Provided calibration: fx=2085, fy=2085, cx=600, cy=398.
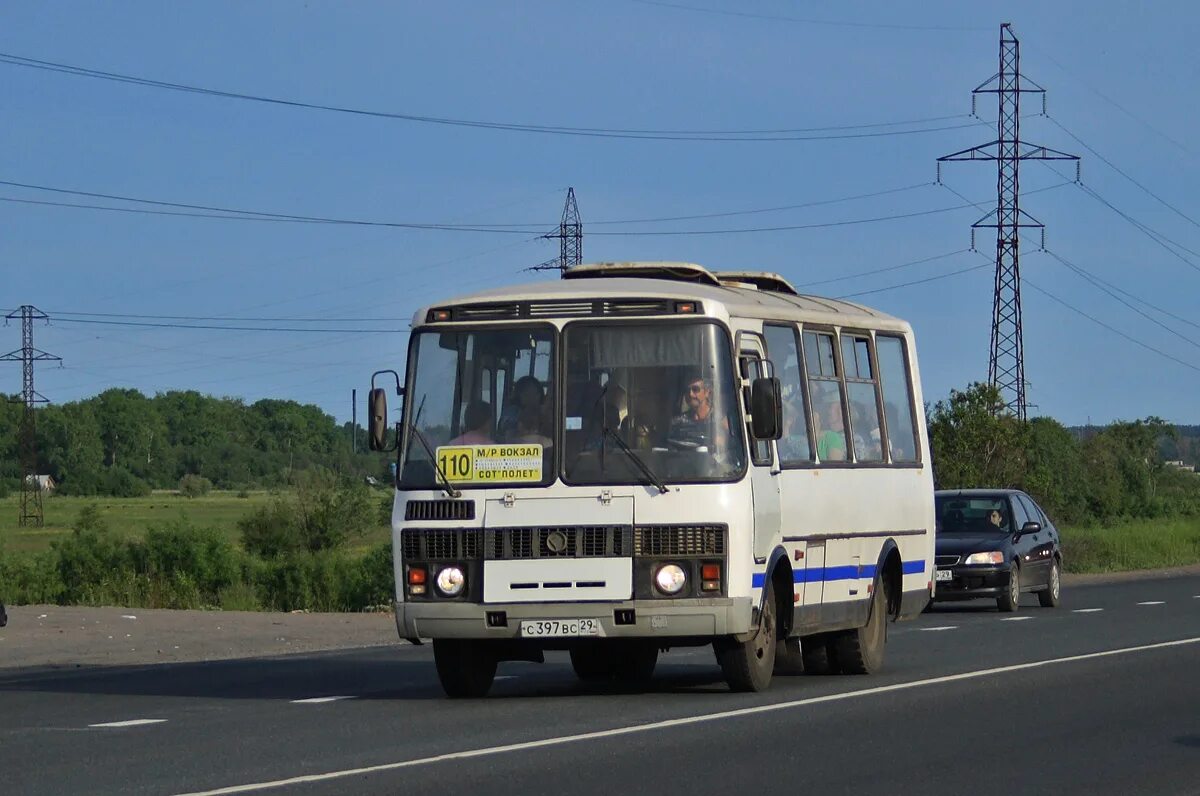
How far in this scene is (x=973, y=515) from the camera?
28703mm

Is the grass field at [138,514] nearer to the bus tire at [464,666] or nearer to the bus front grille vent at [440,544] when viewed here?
the bus tire at [464,666]

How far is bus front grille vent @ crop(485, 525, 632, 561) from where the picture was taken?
13.7 m

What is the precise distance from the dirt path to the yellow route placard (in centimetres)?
719

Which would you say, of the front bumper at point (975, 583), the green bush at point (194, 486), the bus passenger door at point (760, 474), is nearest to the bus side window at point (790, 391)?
the bus passenger door at point (760, 474)

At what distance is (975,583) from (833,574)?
39.2 feet

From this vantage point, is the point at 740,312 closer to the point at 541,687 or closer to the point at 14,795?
the point at 541,687

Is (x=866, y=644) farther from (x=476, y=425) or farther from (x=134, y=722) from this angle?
(x=134, y=722)

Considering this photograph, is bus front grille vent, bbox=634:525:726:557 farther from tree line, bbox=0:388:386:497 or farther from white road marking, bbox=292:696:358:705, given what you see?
tree line, bbox=0:388:386:497

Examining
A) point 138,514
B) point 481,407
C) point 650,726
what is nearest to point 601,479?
point 481,407

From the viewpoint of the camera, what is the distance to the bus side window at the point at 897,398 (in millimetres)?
17328

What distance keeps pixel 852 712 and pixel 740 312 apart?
117 inches

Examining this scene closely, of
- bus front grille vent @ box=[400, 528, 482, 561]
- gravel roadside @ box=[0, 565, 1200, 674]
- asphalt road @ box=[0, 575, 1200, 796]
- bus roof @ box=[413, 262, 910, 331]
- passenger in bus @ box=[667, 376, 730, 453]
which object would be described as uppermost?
bus roof @ box=[413, 262, 910, 331]

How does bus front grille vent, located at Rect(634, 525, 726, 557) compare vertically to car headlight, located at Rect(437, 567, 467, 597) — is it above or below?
above

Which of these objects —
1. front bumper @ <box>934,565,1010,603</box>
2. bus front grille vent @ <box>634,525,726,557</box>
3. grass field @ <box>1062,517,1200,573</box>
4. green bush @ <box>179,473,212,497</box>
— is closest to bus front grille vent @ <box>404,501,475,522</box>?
bus front grille vent @ <box>634,525,726,557</box>
